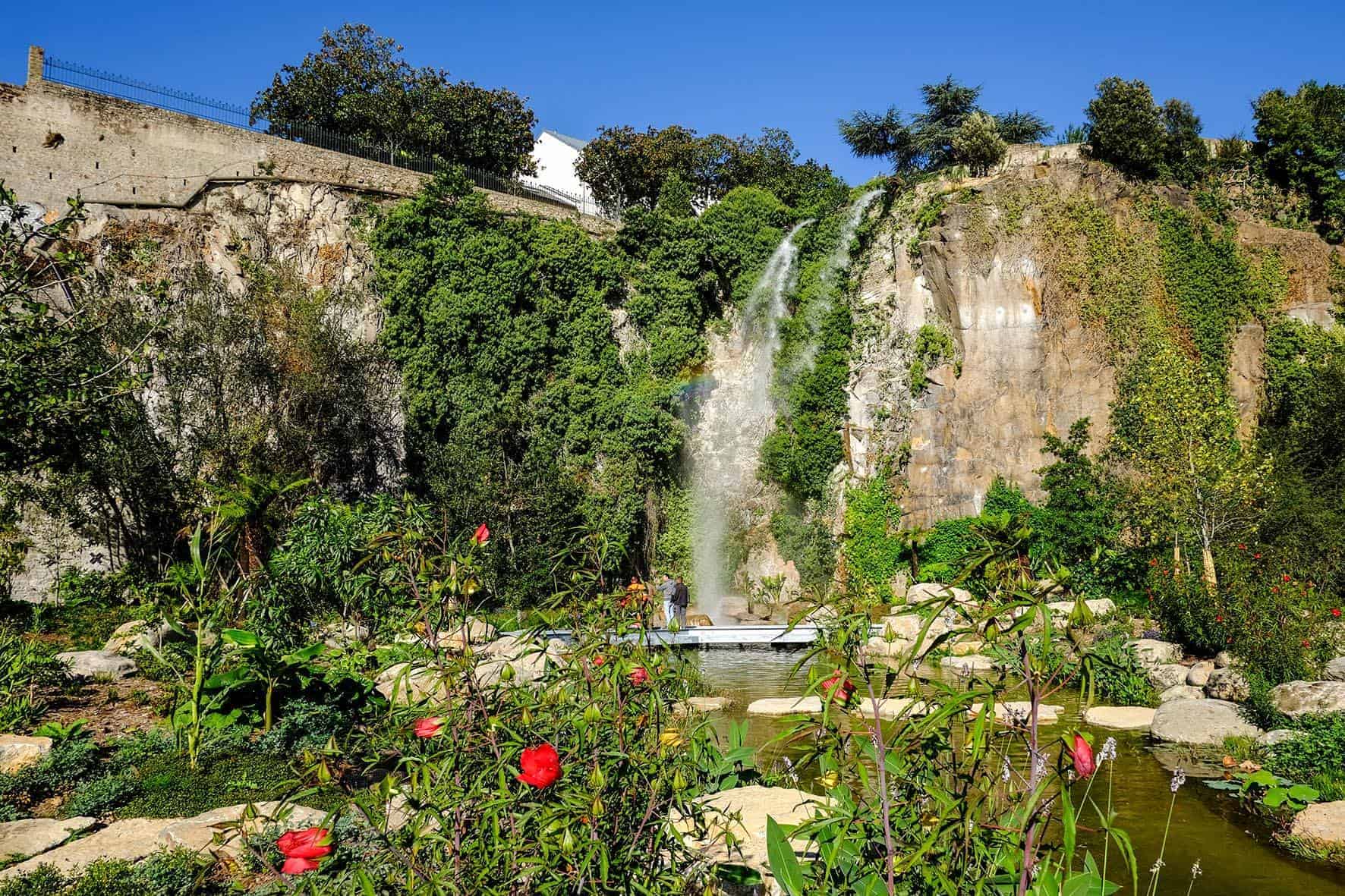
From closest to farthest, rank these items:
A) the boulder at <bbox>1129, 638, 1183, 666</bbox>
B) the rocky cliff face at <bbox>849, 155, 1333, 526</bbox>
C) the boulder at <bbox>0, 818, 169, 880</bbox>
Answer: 1. the boulder at <bbox>0, 818, 169, 880</bbox>
2. the boulder at <bbox>1129, 638, 1183, 666</bbox>
3. the rocky cliff face at <bbox>849, 155, 1333, 526</bbox>

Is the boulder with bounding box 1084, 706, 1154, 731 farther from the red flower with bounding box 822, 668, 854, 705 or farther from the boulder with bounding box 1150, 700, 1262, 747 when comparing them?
the red flower with bounding box 822, 668, 854, 705

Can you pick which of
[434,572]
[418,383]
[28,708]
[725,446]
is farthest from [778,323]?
[434,572]

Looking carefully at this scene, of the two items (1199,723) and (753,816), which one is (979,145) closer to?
(1199,723)

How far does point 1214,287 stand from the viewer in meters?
18.8

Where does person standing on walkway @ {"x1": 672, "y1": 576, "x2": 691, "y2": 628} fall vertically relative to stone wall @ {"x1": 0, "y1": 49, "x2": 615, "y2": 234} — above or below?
below

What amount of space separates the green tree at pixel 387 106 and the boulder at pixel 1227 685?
2522 cm

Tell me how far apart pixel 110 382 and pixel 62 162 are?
1315cm

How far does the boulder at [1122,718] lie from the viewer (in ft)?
30.4

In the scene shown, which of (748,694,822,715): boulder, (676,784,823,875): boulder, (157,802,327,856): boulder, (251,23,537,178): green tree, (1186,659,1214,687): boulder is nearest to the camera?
(676,784,823,875): boulder

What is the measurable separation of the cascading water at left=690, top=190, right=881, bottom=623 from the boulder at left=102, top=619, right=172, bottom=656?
11.4 m

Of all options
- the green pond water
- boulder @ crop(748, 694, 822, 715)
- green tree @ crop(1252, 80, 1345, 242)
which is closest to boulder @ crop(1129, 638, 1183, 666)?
the green pond water

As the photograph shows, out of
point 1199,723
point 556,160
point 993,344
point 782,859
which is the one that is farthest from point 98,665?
point 556,160

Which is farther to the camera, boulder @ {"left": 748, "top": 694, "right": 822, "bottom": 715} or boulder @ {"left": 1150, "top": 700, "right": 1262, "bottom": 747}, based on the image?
boulder @ {"left": 748, "top": 694, "right": 822, "bottom": 715}

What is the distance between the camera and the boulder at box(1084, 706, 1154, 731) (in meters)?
9.27
